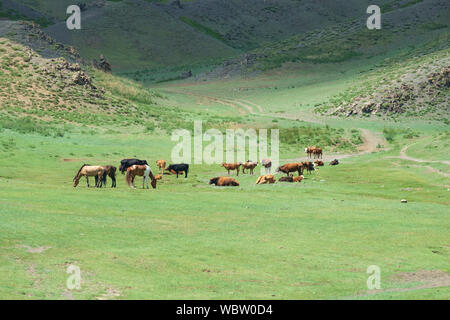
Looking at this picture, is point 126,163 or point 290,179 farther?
point 126,163

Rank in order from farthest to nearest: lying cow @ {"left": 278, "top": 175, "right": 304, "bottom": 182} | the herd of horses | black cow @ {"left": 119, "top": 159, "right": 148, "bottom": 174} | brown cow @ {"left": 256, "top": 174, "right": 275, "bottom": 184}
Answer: black cow @ {"left": 119, "top": 159, "right": 148, "bottom": 174} → lying cow @ {"left": 278, "top": 175, "right": 304, "bottom": 182} → brown cow @ {"left": 256, "top": 174, "right": 275, "bottom": 184} → the herd of horses

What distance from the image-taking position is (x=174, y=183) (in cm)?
4634

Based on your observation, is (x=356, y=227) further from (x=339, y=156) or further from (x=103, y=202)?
(x=339, y=156)

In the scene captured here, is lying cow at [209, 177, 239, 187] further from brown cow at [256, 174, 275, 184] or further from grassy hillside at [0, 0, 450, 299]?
brown cow at [256, 174, 275, 184]

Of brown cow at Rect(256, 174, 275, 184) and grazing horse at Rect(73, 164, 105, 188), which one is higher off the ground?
grazing horse at Rect(73, 164, 105, 188)

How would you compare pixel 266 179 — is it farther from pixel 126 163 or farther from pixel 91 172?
pixel 91 172

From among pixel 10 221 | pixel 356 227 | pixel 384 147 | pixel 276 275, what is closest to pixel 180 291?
pixel 276 275

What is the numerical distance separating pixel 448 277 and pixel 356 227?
7527 millimetres

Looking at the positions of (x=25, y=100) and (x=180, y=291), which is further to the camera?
(x=25, y=100)

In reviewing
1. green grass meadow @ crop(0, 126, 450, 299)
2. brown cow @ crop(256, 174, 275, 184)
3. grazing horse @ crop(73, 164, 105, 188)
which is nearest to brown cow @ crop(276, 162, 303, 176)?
brown cow @ crop(256, 174, 275, 184)

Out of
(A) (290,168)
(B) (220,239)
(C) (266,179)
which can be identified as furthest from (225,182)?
(B) (220,239)

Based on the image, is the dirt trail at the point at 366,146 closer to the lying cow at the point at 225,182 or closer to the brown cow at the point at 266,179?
the brown cow at the point at 266,179

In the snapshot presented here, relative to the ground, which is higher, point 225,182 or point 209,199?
point 225,182

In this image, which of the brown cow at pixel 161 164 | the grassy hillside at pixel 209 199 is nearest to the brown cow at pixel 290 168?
the grassy hillside at pixel 209 199
